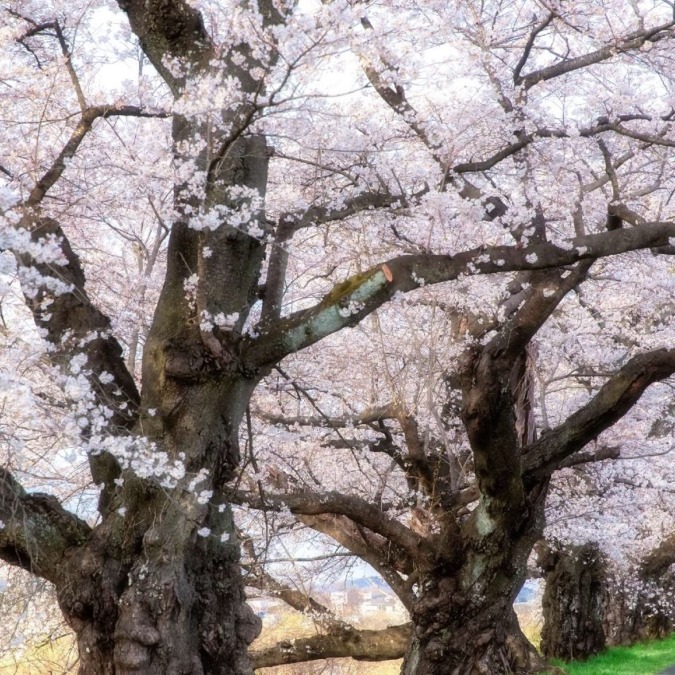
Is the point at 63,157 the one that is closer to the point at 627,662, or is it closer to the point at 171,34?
the point at 171,34

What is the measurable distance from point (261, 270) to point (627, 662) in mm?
11115

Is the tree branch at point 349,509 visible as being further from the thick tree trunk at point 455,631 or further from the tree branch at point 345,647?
the tree branch at point 345,647

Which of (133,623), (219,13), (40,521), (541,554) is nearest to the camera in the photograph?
(133,623)

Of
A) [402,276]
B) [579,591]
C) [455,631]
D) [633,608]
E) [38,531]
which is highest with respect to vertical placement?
[402,276]

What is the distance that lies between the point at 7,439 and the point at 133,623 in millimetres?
1721

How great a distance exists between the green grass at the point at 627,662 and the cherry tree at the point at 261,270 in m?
4.93

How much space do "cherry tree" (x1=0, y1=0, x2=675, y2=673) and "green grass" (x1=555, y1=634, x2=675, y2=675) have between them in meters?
4.93

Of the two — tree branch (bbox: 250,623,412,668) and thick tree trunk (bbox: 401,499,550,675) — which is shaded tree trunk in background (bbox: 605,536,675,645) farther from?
thick tree trunk (bbox: 401,499,550,675)

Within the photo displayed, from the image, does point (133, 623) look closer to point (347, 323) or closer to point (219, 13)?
point (347, 323)

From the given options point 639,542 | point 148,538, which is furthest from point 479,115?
point 639,542

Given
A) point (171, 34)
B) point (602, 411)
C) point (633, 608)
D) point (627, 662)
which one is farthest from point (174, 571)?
point (633, 608)

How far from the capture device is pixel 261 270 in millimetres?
8375

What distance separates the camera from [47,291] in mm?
6676

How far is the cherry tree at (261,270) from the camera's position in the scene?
20.3ft
